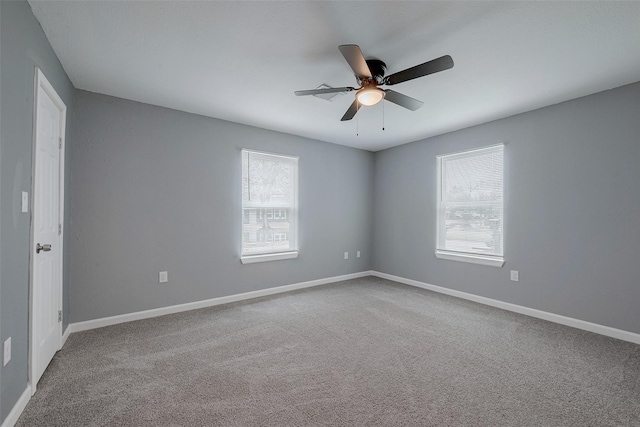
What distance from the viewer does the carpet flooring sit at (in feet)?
5.68

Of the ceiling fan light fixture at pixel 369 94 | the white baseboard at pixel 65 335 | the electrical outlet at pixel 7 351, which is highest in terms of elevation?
the ceiling fan light fixture at pixel 369 94

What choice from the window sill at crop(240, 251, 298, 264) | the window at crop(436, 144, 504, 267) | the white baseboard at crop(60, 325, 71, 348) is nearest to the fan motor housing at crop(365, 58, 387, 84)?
the window at crop(436, 144, 504, 267)

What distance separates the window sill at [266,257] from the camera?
4047mm

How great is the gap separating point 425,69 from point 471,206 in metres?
2.74

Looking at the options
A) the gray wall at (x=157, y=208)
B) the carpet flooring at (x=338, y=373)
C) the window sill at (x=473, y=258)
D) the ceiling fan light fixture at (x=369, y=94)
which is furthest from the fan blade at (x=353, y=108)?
the window sill at (x=473, y=258)

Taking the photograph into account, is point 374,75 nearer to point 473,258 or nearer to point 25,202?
point 25,202

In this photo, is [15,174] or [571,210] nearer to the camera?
[15,174]

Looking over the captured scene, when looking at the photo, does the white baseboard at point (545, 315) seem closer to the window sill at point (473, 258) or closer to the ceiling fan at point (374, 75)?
the window sill at point (473, 258)

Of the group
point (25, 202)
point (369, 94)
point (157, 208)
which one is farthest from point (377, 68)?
point (157, 208)

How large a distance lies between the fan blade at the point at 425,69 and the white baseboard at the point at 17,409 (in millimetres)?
3144

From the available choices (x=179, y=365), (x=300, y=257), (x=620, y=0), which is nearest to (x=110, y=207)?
(x=179, y=365)

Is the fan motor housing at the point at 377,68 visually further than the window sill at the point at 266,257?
No

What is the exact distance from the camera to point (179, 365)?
228 centimetres

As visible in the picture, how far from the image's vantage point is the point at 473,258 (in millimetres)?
4043
